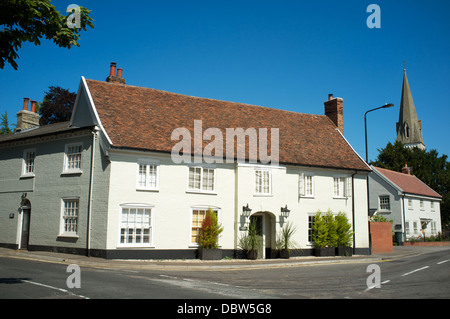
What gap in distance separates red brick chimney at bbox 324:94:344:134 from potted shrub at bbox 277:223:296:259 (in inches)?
415

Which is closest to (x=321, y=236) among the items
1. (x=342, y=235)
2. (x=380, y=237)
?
(x=342, y=235)

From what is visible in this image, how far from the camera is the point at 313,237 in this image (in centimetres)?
2558

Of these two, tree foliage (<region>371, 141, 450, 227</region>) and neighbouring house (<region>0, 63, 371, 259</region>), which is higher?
tree foliage (<region>371, 141, 450, 227</region>)

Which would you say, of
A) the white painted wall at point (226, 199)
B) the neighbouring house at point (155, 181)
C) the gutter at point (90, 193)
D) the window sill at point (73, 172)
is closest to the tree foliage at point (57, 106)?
the neighbouring house at point (155, 181)

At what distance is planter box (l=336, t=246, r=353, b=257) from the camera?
26.2m

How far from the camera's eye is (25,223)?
2412 cm

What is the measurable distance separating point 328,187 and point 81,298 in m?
20.0

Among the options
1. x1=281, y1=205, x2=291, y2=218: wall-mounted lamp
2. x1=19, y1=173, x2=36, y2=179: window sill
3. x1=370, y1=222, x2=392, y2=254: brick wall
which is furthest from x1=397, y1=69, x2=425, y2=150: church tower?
x1=19, y1=173, x2=36, y2=179: window sill

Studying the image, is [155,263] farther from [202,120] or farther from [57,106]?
[57,106]

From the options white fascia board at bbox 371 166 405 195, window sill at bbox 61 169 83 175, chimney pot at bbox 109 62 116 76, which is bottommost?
window sill at bbox 61 169 83 175

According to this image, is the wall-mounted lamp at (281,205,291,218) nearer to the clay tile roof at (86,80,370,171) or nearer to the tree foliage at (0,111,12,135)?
the clay tile roof at (86,80,370,171)

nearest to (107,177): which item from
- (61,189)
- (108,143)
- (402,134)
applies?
(108,143)

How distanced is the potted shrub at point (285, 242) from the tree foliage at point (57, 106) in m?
25.1
